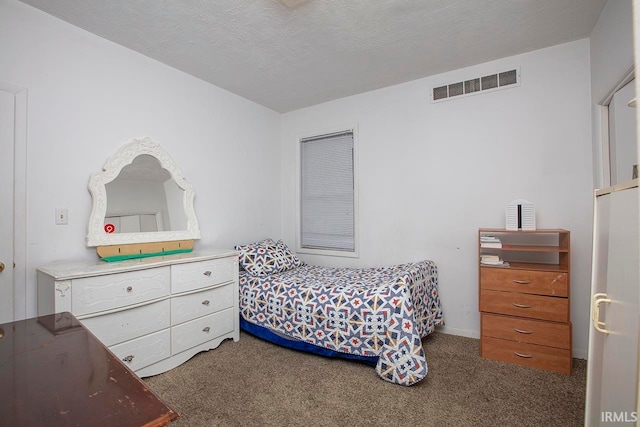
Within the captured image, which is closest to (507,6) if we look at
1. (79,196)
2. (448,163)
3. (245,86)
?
(448,163)

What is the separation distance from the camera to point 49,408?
61 cm

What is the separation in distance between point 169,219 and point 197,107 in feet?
3.93

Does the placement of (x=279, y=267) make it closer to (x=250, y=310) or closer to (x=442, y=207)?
(x=250, y=310)

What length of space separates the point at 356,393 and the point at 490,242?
5.47 ft

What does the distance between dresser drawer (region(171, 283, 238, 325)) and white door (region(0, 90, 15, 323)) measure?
975 millimetres

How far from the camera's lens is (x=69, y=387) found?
683mm

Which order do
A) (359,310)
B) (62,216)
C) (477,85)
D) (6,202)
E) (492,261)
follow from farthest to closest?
(477,85), (492,261), (359,310), (62,216), (6,202)

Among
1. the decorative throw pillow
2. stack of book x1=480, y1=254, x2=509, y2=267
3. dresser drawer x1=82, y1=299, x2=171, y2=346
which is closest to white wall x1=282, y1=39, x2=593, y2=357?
stack of book x1=480, y1=254, x2=509, y2=267

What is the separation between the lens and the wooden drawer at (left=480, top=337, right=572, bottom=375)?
2.19 m

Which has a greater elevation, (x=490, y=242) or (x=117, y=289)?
(x=490, y=242)

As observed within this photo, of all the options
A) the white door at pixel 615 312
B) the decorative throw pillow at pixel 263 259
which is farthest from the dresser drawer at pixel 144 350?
the white door at pixel 615 312

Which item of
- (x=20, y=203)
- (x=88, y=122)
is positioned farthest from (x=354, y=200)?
(x=20, y=203)

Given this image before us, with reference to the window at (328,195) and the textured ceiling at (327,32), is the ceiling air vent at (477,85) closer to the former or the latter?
the textured ceiling at (327,32)

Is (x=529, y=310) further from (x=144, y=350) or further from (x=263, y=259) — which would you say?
(x=144, y=350)
